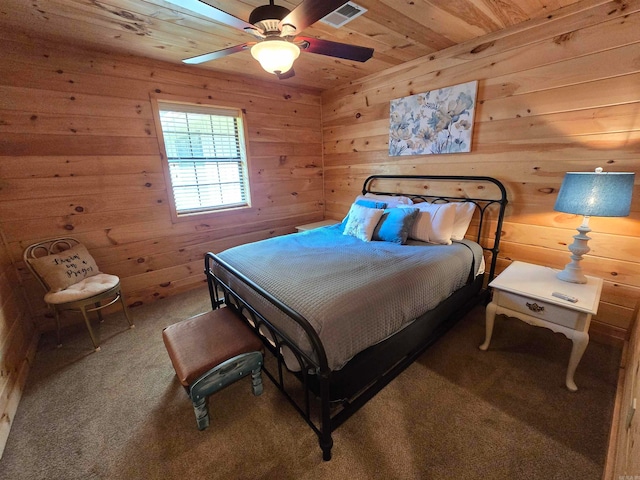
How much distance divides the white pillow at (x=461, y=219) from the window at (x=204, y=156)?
7.82 feet

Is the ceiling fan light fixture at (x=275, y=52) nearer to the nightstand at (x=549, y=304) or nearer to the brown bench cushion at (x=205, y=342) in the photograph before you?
the brown bench cushion at (x=205, y=342)

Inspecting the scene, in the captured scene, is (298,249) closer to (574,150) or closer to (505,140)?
(505,140)

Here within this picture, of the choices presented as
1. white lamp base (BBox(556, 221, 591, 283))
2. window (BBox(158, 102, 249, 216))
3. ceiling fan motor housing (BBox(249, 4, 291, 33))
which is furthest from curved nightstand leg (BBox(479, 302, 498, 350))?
window (BBox(158, 102, 249, 216))

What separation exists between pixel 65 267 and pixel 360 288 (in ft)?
7.81

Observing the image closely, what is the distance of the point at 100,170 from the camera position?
97.3 inches

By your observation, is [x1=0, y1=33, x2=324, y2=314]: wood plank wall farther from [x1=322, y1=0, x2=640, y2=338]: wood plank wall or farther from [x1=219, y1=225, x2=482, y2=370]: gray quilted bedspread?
[x1=322, y1=0, x2=640, y2=338]: wood plank wall

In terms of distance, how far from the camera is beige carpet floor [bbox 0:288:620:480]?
1.31 m

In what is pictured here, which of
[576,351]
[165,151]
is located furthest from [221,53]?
[576,351]

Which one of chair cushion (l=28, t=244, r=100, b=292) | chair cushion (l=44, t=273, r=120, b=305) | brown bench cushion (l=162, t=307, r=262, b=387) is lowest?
brown bench cushion (l=162, t=307, r=262, b=387)

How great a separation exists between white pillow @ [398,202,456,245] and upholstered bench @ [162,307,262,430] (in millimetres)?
1648

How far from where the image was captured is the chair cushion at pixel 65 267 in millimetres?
2146

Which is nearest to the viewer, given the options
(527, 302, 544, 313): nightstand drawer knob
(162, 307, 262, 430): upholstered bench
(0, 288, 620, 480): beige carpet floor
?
(0, 288, 620, 480): beige carpet floor

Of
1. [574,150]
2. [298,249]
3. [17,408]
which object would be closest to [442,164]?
A: [574,150]

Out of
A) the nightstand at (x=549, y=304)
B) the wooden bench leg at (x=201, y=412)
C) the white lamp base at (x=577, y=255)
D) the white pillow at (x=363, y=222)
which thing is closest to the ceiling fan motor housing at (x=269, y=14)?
the white pillow at (x=363, y=222)
